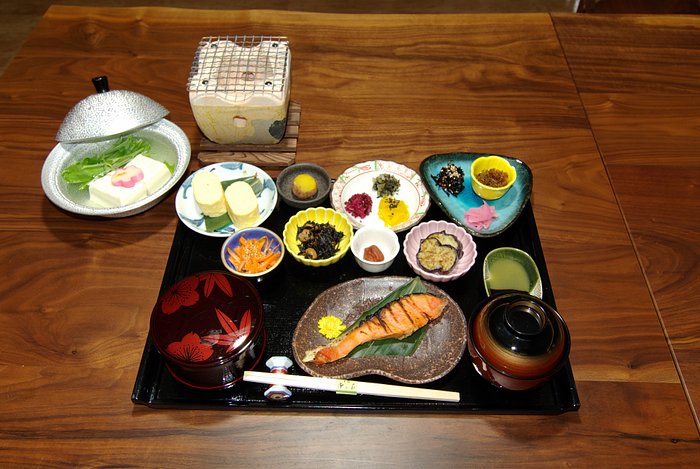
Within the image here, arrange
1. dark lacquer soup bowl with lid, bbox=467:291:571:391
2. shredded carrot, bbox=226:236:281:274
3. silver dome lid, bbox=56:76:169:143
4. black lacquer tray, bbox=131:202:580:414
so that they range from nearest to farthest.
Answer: dark lacquer soup bowl with lid, bbox=467:291:571:391
black lacquer tray, bbox=131:202:580:414
shredded carrot, bbox=226:236:281:274
silver dome lid, bbox=56:76:169:143

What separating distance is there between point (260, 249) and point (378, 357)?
488mm

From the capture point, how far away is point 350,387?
4.41 ft

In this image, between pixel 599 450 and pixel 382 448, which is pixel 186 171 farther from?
pixel 599 450

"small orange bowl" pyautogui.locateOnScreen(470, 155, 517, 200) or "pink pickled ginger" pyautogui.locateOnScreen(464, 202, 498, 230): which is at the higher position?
"small orange bowl" pyautogui.locateOnScreen(470, 155, 517, 200)

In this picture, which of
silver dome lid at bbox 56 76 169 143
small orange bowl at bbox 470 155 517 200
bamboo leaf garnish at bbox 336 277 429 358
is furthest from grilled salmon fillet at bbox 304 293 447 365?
silver dome lid at bbox 56 76 169 143

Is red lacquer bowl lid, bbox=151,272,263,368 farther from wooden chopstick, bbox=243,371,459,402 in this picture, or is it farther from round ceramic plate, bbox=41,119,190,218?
round ceramic plate, bbox=41,119,190,218

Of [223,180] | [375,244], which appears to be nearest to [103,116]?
[223,180]

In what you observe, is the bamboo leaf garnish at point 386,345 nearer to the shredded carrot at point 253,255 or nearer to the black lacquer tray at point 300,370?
the black lacquer tray at point 300,370

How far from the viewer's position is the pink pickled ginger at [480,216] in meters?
1.69

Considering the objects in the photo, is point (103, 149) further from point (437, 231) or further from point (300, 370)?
point (437, 231)

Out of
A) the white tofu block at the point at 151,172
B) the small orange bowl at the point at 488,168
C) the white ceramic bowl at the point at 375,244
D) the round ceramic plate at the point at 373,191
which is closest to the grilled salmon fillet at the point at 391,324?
the white ceramic bowl at the point at 375,244

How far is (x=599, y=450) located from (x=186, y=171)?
150 cm

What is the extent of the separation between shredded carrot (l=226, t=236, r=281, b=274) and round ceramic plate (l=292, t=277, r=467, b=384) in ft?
0.64

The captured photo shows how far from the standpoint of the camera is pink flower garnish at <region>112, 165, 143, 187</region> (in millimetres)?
1706
